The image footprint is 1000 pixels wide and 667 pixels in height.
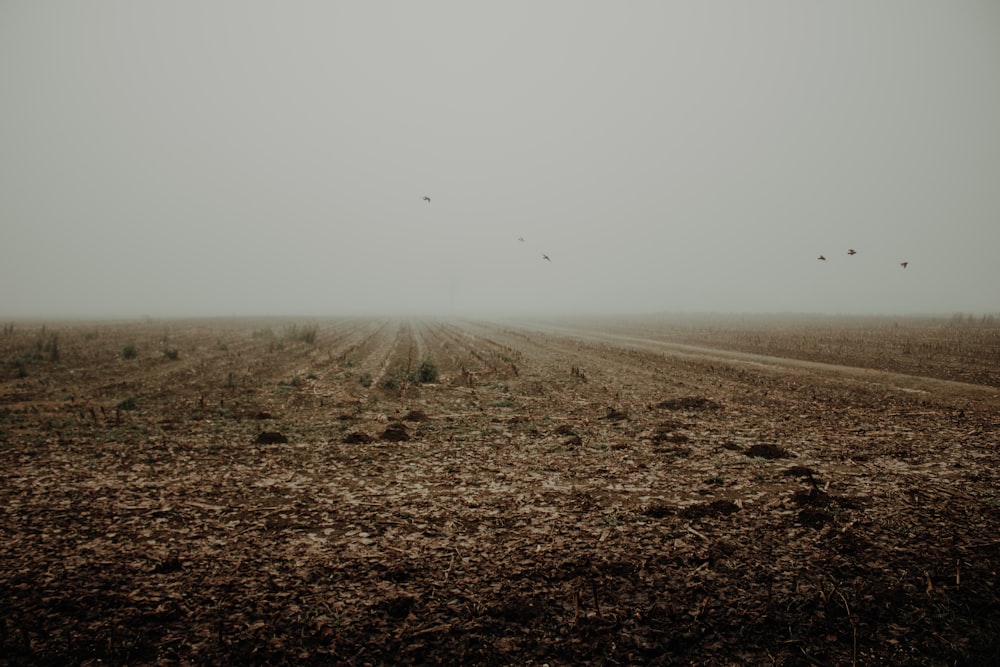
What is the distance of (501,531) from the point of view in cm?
723

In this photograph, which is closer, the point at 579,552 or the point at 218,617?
the point at 218,617

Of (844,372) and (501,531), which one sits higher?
(844,372)

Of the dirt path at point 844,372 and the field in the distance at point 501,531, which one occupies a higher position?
the dirt path at point 844,372

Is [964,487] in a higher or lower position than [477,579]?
higher

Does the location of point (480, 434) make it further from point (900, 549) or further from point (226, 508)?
point (900, 549)

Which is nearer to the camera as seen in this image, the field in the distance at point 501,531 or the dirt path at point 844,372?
the field in the distance at point 501,531

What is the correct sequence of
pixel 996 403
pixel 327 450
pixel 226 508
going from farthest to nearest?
pixel 996 403, pixel 327 450, pixel 226 508

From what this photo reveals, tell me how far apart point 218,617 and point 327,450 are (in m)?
6.37

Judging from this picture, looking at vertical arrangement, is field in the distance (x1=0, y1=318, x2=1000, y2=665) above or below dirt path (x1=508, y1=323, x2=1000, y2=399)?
below

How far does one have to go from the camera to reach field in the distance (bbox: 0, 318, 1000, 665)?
191 inches

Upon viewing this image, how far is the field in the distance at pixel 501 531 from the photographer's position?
484 cm

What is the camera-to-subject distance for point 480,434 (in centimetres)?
1286

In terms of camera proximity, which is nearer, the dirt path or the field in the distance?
the field in the distance

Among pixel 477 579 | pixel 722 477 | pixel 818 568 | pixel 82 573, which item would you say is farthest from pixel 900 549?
pixel 82 573
